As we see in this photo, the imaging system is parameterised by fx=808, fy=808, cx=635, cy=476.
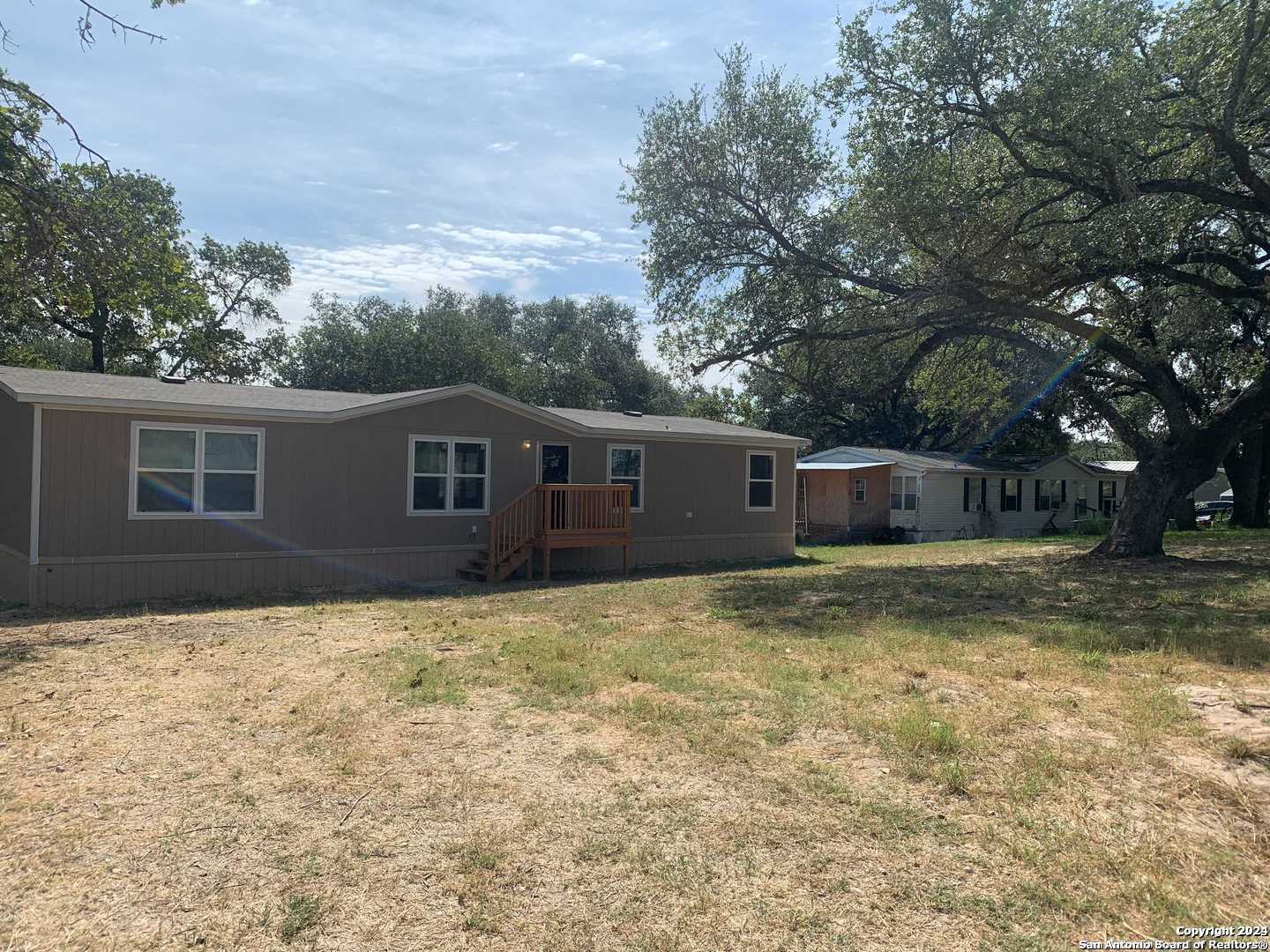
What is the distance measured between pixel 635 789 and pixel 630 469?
11686 millimetres

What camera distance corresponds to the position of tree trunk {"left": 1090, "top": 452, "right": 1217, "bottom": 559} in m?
14.2

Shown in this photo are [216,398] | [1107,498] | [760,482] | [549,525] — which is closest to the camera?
[216,398]

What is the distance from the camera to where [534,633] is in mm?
8289

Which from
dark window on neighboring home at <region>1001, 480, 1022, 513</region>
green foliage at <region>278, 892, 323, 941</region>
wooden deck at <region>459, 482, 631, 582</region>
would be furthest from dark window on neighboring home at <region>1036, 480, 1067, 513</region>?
green foliage at <region>278, 892, 323, 941</region>

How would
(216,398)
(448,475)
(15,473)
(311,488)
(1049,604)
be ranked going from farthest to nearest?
(448,475) → (311,488) → (216,398) → (15,473) → (1049,604)

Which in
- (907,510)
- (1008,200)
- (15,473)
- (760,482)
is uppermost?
(1008,200)

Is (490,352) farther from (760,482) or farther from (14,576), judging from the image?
(14,576)

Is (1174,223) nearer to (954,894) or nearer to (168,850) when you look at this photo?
(954,894)

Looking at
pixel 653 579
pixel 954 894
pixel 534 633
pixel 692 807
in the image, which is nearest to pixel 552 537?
pixel 653 579

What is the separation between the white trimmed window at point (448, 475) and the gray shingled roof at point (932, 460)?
15680 millimetres

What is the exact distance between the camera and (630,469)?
15711 millimetres

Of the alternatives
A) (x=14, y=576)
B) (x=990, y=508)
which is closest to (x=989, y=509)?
(x=990, y=508)

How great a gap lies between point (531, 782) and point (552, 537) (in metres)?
9.38

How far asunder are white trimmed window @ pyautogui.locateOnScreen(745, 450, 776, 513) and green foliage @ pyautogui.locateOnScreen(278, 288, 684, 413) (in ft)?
59.2
